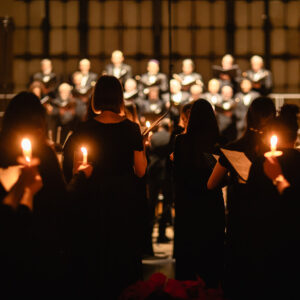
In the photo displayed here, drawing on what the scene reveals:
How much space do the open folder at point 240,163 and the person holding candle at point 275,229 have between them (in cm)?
15

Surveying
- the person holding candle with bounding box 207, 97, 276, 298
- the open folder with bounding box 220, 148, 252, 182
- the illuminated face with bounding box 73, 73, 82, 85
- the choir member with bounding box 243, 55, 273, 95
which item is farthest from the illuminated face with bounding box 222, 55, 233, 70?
the open folder with bounding box 220, 148, 252, 182

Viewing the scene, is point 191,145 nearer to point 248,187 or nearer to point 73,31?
point 248,187

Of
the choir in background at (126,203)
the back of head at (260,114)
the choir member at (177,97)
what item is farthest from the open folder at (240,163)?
the choir member at (177,97)

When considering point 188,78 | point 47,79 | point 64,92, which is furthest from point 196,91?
point 47,79

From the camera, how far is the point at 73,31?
13.5 m

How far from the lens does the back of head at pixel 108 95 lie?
3.45 metres

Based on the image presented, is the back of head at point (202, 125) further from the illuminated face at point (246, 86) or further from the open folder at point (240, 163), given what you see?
the illuminated face at point (246, 86)

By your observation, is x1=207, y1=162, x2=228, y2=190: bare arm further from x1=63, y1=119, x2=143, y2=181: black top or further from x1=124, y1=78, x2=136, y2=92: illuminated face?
x1=124, y1=78, x2=136, y2=92: illuminated face

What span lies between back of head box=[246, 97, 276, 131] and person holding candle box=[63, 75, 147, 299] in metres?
0.65

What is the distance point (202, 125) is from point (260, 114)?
0.54 metres

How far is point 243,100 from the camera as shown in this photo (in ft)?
35.5

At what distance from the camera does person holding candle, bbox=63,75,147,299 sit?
11.2 feet

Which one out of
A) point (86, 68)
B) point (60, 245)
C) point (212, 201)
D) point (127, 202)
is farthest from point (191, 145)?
point (86, 68)

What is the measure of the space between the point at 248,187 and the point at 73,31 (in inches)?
440
